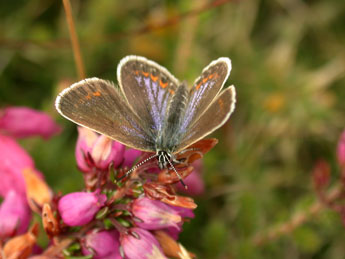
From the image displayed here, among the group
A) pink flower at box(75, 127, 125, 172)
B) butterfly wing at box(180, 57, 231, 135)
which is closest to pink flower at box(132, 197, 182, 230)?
pink flower at box(75, 127, 125, 172)

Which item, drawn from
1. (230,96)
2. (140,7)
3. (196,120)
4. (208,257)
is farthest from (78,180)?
(140,7)

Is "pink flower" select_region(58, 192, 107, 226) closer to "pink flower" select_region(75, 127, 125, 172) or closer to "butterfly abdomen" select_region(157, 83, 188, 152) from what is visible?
"pink flower" select_region(75, 127, 125, 172)

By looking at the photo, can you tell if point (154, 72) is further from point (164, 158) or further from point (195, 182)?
Answer: point (195, 182)

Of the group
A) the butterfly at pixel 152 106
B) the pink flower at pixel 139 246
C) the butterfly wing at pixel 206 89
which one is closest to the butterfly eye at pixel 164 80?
the butterfly at pixel 152 106

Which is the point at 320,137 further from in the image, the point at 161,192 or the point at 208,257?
the point at 161,192

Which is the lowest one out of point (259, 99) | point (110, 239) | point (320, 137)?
point (320, 137)

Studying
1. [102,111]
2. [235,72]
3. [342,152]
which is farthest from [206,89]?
[235,72]
